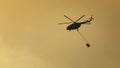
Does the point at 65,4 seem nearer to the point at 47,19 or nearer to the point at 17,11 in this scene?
the point at 47,19

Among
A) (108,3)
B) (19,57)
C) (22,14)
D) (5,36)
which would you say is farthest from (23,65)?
(108,3)

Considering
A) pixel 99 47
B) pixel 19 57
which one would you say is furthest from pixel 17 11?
pixel 99 47

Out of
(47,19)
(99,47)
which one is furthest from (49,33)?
(99,47)

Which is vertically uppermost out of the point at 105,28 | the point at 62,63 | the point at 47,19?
the point at 47,19

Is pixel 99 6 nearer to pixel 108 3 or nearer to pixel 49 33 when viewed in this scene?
pixel 108 3

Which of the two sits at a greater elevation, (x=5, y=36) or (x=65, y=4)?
(x=65, y=4)

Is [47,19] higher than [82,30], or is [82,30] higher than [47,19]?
[47,19]

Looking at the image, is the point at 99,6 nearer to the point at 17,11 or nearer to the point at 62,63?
the point at 62,63
